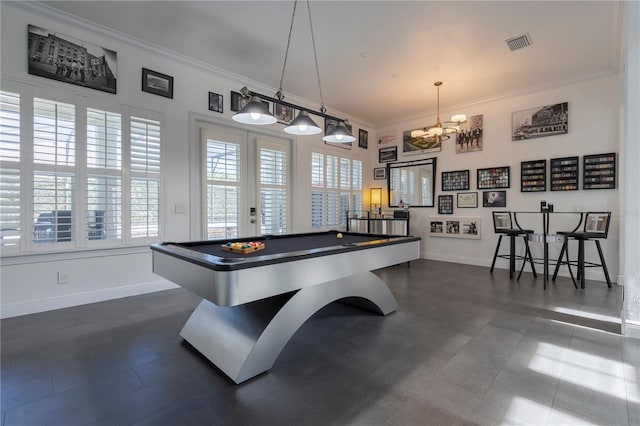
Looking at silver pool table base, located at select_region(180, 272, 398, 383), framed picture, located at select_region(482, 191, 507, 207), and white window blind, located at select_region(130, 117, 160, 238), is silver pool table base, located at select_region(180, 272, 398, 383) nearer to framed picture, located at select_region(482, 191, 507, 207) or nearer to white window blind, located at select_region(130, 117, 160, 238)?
white window blind, located at select_region(130, 117, 160, 238)

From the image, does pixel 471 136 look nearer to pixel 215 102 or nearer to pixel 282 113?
pixel 282 113

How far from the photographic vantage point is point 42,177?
311 centimetres

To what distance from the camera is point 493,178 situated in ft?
17.9

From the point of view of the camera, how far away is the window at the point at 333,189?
19.7 feet

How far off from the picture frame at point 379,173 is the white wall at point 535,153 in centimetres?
102

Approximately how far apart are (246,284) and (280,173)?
12.7 ft

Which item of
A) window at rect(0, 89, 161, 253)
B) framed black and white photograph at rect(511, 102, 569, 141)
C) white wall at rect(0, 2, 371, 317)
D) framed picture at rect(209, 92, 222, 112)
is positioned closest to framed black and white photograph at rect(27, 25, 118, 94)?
white wall at rect(0, 2, 371, 317)

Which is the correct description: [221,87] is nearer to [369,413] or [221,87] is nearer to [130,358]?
[130,358]

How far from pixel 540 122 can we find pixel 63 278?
24.0ft

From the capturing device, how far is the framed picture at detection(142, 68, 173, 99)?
12.5ft

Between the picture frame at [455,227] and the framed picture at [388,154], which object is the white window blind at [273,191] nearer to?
the framed picture at [388,154]

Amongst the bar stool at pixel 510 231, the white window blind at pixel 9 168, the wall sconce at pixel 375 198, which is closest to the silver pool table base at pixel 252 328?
the white window blind at pixel 9 168

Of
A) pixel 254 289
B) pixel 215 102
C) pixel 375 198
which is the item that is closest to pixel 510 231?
pixel 375 198

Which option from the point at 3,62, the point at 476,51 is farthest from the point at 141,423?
the point at 476,51
